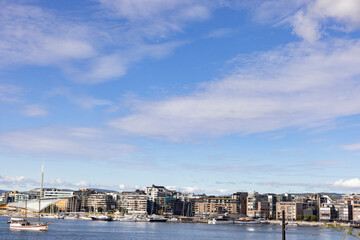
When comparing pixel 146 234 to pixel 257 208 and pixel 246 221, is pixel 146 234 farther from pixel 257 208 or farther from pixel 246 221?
pixel 257 208

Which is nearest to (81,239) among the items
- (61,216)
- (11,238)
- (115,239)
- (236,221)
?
(115,239)

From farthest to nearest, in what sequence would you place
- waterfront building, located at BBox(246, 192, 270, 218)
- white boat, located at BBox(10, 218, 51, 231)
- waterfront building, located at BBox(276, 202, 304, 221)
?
waterfront building, located at BBox(246, 192, 270, 218), waterfront building, located at BBox(276, 202, 304, 221), white boat, located at BBox(10, 218, 51, 231)

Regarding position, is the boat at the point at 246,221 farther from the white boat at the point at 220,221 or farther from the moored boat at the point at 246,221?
the white boat at the point at 220,221

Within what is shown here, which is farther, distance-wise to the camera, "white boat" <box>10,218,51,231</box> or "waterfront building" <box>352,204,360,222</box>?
"waterfront building" <box>352,204,360,222</box>

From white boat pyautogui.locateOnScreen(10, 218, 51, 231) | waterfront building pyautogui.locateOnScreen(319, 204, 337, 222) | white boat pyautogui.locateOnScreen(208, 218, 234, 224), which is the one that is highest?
white boat pyautogui.locateOnScreen(10, 218, 51, 231)

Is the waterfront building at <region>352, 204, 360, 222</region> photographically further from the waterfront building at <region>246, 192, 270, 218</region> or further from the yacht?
the yacht

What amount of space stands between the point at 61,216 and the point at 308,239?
412ft

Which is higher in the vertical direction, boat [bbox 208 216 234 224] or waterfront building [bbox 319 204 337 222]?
waterfront building [bbox 319 204 337 222]

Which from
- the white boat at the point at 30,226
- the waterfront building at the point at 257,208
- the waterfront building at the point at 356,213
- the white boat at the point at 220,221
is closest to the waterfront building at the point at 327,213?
the waterfront building at the point at 356,213

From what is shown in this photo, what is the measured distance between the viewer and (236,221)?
568ft

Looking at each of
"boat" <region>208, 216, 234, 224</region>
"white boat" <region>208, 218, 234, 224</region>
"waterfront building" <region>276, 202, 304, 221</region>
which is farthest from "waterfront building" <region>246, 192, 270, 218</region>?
"white boat" <region>208, 218, 234, 224</region>

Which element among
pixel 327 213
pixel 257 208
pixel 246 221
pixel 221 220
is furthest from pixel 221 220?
pixel 327 213

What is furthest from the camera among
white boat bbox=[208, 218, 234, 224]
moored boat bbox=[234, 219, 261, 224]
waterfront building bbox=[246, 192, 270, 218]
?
waterfront building bbox=[246, 192, 270, 218]

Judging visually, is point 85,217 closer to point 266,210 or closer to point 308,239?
point 266,210
